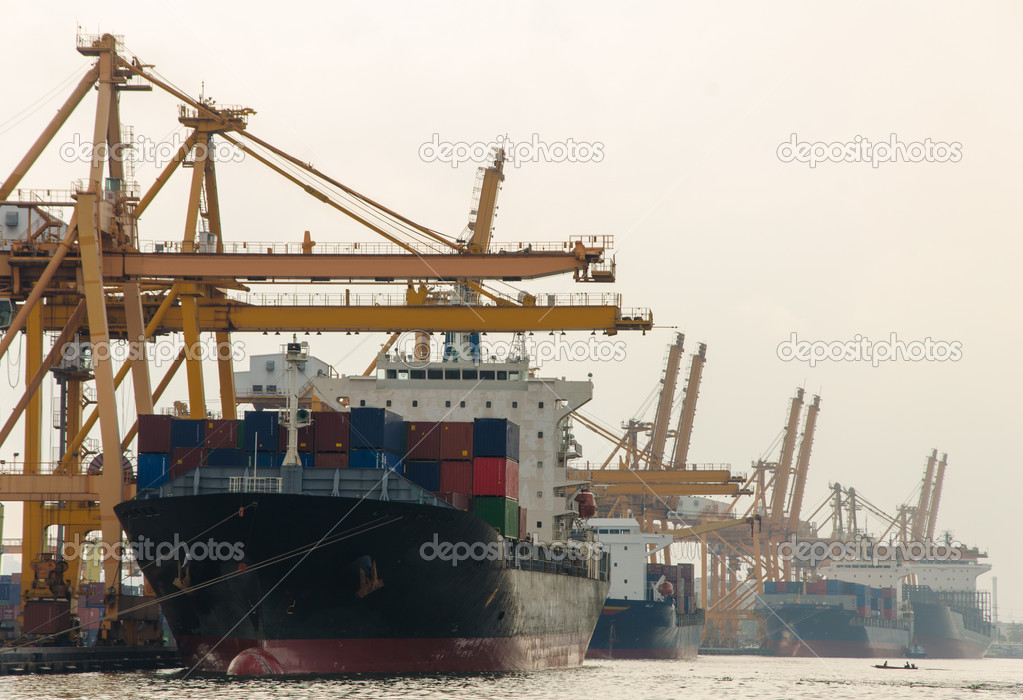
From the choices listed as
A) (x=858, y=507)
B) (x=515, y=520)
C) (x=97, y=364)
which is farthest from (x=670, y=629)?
(x=858, y=507)

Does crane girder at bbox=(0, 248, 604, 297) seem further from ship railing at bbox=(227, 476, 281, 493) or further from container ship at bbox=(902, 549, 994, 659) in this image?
container ship at bbox=(902, 549, 994, 659)

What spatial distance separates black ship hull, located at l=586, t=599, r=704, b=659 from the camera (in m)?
65.8

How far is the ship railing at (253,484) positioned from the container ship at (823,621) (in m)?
80.5

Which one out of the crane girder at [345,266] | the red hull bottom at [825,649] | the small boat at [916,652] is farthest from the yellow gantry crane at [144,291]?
the small boat at [916,652]

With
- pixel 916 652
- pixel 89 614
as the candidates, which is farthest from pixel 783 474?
pixel 89 614

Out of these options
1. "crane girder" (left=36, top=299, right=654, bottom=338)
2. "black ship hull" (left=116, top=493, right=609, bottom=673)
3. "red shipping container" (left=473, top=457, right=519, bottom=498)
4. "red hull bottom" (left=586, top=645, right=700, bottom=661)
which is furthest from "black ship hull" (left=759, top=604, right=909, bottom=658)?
"black ship hull" (left=116, top=493, right=609, bottom=673)

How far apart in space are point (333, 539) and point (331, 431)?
3.40 metres

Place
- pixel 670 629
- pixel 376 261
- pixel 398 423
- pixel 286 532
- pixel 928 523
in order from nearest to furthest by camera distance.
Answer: pixel 286 532, pixel 398 423, pixel 376 261, pixel 670 629, pixel 928 523

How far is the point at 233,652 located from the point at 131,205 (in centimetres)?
1703

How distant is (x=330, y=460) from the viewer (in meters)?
31.2

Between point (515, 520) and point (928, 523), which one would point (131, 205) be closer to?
point (515, 520)

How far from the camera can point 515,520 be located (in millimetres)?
35375

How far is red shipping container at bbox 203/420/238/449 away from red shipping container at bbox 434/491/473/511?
17.7 ft

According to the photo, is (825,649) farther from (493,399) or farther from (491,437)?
(491,437)
